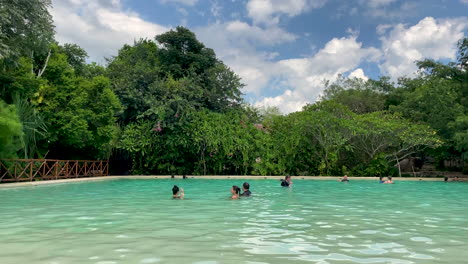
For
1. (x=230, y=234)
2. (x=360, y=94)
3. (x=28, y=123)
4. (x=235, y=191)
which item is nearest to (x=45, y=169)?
(x=28, y=123)

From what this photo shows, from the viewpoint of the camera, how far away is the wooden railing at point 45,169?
20391mm

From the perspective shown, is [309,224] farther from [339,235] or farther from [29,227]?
[29,227]

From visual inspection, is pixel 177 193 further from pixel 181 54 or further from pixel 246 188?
pixel 181 54

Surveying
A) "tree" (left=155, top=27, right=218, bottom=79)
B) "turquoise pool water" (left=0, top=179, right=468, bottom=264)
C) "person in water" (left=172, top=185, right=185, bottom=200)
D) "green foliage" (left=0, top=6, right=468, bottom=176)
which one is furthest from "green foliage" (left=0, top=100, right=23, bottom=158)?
"tree" (left=155, top=27, right=218, bottom=79)

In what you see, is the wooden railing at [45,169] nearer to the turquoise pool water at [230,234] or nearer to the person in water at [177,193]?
the turquoise pool water at [230,234]

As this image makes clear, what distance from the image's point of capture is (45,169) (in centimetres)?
2448

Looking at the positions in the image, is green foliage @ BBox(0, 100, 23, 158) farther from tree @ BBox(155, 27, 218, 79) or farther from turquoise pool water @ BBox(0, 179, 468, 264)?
tree @ BBox(155, 27, 218, 79)

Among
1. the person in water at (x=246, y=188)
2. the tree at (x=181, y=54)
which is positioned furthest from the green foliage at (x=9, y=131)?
the tree at (x=181, y=54)

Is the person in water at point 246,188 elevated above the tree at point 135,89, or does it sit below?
below

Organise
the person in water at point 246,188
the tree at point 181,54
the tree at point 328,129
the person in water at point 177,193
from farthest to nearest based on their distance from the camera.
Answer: the tree at point 181,54 < the tree at point 328,129 < the person in water at point 246,188 < the person in water at point 177,193

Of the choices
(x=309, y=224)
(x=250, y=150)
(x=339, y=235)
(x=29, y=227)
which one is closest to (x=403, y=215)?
(x=309, y=224)

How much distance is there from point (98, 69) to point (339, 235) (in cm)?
2972

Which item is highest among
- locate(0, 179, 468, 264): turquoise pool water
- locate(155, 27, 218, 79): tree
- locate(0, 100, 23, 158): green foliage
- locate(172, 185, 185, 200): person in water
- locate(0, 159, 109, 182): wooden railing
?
locate(155, 27, 218, 79): tree

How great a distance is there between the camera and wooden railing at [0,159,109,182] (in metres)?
20.4
